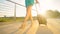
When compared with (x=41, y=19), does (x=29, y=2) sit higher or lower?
higher

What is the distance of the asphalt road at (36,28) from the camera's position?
145 cm

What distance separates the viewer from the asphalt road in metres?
1.45

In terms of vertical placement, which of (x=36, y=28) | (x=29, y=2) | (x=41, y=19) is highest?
(x=29, y=2)

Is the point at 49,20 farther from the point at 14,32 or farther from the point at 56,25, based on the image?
the point at 14,32

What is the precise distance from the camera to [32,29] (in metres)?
Answer: 1.46

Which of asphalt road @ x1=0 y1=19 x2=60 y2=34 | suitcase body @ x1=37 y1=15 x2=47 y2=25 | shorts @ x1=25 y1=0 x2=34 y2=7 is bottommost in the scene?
asphalt road @ x1=0 y1=19 x2=60 y2=34

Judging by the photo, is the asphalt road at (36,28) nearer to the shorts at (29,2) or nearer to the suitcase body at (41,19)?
the suitcase body at (41,19)

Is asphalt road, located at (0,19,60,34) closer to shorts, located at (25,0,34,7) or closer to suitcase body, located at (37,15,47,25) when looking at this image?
suitcase body, located at (37,15,47,25)

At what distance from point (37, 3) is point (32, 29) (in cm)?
33

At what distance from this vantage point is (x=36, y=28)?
1479 mm

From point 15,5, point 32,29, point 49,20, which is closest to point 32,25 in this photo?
point 32,29

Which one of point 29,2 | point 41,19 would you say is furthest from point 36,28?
point 29,2

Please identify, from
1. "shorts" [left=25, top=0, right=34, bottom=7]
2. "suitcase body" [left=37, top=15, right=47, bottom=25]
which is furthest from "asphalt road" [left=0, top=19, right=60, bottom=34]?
"shorts" [left=25, top=0, right=34, bottom=7]

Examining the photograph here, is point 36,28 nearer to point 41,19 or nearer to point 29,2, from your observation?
point 41,19
